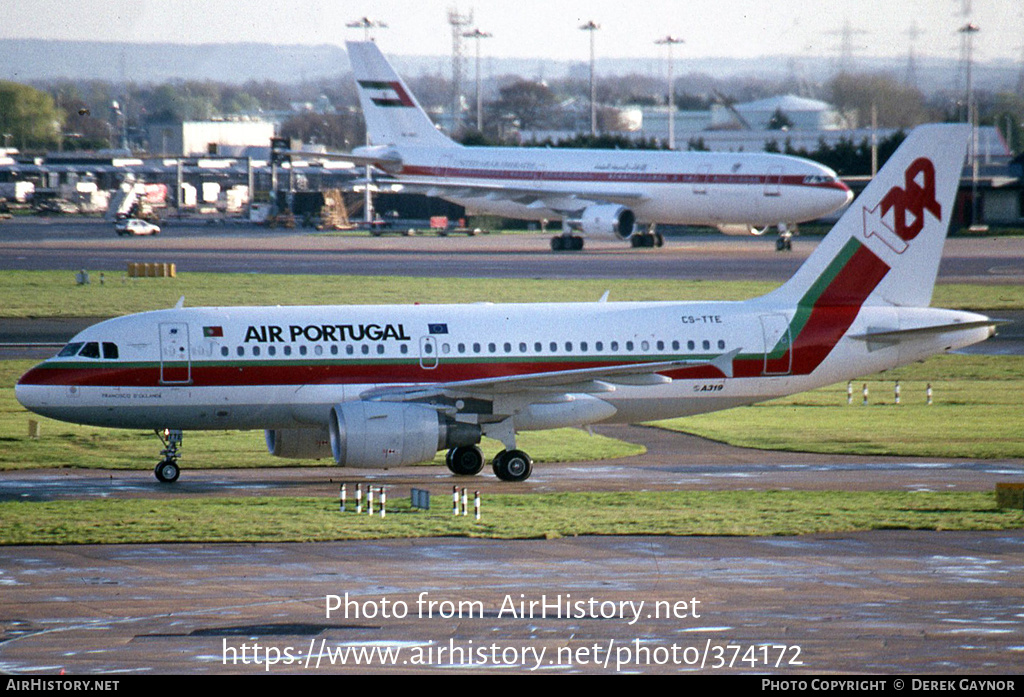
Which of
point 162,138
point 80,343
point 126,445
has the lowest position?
point 126,445

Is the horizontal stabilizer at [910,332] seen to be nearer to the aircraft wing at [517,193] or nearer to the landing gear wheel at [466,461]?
the landing gear wheel at [466,461]

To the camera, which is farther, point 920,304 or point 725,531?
point 920,304

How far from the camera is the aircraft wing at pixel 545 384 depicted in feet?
97.3

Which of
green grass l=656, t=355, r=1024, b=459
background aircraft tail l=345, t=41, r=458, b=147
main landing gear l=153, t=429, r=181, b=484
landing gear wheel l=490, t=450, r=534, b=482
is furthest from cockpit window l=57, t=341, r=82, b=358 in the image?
background aircraft tail l=345, t=41, r=458, b=147

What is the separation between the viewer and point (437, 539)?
2377cm

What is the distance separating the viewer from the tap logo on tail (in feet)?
110

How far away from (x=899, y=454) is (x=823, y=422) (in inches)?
219

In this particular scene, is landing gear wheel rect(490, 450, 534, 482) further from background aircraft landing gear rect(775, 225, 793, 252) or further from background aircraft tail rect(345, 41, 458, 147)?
background aircraft tail rect(345, 41, 458, 147)

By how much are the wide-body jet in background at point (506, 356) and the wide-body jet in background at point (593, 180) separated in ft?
168

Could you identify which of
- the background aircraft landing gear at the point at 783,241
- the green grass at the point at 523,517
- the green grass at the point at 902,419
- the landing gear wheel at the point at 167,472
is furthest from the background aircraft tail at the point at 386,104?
the green grass at the point at 523,517

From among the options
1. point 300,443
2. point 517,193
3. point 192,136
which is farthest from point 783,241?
point 192,136

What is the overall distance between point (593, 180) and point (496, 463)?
60685mm

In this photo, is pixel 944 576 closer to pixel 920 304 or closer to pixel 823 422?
pixel 920 304

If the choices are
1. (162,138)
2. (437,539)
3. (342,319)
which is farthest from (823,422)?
(162,138)
